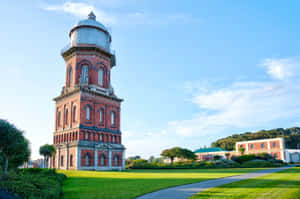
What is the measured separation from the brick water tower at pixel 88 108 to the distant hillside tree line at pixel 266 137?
84.4 m

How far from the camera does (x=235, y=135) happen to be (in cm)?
13175

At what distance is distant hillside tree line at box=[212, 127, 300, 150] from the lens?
104 metres

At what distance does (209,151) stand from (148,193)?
330 ft

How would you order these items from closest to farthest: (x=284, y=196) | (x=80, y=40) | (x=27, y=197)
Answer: (x=27, y=197) → (x=284, y=196) → (x=80, y=40)

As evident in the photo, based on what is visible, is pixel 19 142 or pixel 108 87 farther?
pixel 108 87

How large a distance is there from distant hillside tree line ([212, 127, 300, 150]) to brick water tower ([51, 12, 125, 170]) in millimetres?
84397

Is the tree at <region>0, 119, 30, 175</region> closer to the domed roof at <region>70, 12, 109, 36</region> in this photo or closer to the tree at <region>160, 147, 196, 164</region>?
the domed roof at <region>70, 12, 109, 36</region>

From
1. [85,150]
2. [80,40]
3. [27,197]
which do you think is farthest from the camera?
[80,40]

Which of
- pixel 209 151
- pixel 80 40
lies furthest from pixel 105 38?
pixel 209 151

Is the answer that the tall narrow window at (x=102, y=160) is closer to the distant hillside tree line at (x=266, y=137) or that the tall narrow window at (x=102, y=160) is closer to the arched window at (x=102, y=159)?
the arched window at (x=102, y=159)

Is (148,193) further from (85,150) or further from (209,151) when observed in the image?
(209,151)

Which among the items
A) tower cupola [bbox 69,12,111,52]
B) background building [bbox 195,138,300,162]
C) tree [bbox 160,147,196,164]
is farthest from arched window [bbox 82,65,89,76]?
background building [bbox 195,138,300,162]

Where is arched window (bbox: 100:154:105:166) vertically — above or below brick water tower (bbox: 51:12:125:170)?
below

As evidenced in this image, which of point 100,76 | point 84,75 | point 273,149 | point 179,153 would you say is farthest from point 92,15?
point 273,149
